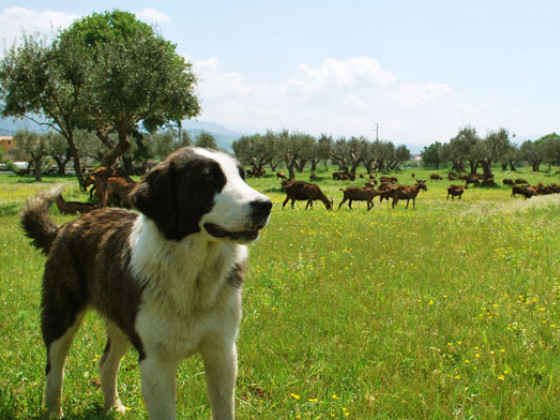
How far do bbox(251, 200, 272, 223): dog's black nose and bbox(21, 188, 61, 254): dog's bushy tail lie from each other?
2.72m

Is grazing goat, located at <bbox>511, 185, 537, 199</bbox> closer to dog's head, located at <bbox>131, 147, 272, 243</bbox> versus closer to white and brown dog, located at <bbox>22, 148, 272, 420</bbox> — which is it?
white and brown dog, located at <bbox>22, 148, 272, 420</bbox>

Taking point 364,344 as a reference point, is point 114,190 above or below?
above

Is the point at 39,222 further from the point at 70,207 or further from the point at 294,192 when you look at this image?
the point at 294,192

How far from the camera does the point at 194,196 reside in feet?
9.52

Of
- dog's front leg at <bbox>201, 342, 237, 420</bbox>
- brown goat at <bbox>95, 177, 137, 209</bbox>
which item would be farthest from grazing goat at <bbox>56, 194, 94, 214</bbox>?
dog's front leg at <bbox>201, 342, 237, 420</bbox>

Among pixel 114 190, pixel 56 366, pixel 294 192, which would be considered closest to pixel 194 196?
pixel 56 366

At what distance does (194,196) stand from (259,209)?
0.53 meters

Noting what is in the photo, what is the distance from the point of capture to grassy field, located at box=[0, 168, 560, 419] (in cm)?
371

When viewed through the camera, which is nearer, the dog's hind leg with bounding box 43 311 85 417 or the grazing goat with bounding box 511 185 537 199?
the dog's hind leg with bounding box 43 311 85 417

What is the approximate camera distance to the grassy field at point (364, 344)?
146 inches

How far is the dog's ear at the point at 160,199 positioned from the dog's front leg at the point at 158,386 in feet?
2.92

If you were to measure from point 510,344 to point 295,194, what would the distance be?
2029 centimetres

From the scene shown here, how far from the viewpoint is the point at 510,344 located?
465 centimetres

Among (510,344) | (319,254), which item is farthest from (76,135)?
(510,344)
